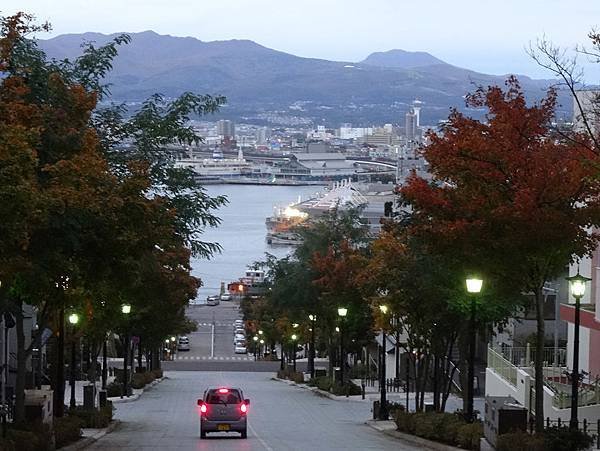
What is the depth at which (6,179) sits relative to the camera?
18234 millimetres

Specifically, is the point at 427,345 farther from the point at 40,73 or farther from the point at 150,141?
the point at 40,73

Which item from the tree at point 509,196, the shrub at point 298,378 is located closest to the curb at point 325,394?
the shrub at point 298,378

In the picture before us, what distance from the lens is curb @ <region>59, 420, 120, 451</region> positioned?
98.0 ft

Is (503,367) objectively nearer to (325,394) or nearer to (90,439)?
(325,394)

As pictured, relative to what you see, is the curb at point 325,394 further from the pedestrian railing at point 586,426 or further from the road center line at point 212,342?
the road center line at point 212,342

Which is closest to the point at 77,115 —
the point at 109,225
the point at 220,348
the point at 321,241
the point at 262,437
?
the point at 109,225

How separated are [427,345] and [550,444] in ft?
51.3

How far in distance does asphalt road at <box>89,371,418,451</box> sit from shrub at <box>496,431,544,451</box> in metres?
5.63

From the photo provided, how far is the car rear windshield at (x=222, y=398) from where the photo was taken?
35.5 metres

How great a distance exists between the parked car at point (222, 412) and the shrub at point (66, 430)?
3.81 meters

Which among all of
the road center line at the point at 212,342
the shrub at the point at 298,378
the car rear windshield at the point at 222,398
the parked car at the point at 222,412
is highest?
the car rear windshield at the point at 222,398

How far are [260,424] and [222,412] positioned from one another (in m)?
6.89

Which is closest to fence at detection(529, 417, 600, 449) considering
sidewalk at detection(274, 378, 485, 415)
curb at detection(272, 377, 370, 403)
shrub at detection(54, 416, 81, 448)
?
shrub at detection(54, 416, 81, 448)

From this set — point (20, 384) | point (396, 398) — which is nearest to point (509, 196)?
point (20, 384)
